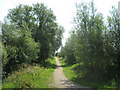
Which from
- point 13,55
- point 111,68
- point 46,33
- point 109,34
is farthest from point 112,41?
point 46,33

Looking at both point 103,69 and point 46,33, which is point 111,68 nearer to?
point 103,69

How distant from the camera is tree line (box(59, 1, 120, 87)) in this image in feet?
49.1

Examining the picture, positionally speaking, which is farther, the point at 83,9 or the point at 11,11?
the point at 11,11

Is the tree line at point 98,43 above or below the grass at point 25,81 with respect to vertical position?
above

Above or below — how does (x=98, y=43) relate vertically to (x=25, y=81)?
above

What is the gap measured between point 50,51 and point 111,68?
904 inches

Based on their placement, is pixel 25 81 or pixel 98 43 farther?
pixel 98 43

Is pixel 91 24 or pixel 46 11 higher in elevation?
pixel 46 11

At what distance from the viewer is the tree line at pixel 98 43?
14977mm

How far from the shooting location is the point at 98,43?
51.8 feet

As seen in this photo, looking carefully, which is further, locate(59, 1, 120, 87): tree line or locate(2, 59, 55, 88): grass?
locate(59, 1, 120, 87): tree line

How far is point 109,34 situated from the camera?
50.5 feet

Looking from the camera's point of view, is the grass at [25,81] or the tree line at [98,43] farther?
the tree line at [98,43]

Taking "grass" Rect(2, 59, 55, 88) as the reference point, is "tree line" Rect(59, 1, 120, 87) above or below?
above
